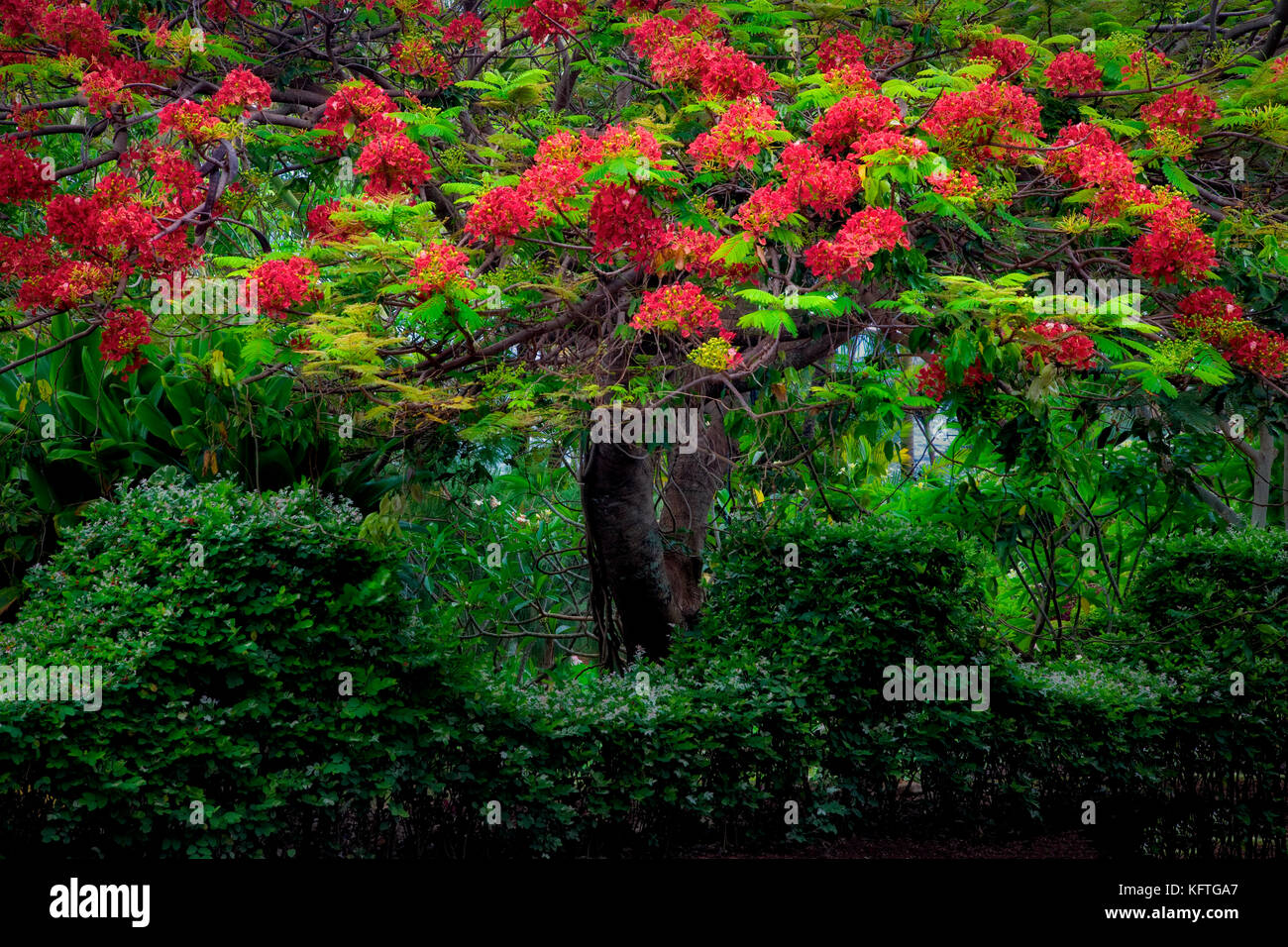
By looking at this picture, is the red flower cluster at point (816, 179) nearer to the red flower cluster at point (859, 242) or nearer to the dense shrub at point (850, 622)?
the red flower cluster at point (859, 242)

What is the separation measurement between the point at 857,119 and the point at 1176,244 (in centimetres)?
144

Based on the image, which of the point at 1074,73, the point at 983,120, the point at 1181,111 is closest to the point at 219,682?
the point at 983,120

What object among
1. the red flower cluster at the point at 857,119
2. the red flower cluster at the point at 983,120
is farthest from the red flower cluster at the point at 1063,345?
the red flower cluster at the point at 857,119

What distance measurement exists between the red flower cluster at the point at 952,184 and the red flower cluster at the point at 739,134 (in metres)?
0.67

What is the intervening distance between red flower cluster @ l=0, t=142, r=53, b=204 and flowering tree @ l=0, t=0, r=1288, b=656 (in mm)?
12

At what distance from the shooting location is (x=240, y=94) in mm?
5367

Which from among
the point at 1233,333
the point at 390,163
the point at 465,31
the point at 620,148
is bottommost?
the point at 1233,333

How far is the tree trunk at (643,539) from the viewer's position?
6270 mm

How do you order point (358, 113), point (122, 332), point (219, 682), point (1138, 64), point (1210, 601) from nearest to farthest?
point (219, 682) → point (122, 332) → point (1138, 64) → point (358, 113) → point (1210, 601)

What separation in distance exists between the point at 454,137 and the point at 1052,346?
2.98 meters

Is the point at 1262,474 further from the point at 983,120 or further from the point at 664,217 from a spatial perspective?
the point at 664,217

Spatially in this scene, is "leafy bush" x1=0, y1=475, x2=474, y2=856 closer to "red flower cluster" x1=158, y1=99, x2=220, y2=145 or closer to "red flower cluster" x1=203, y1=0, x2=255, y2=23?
"red flower cluster" x1=158, y1=99, x2=220, y2=145

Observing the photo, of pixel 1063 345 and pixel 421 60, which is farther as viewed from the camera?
pixel 421 60

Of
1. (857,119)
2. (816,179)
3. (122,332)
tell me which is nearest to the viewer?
(816,179)
